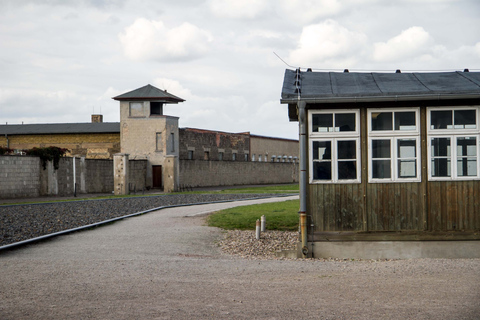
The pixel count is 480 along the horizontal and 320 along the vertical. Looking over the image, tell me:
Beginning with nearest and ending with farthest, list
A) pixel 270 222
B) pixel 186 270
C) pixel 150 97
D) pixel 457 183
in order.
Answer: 1. pixel 186 270
2. pixel 457 183
3. pixel 270 222
4. pixel 150 97

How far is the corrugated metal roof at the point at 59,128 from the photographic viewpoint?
5152 centimetres

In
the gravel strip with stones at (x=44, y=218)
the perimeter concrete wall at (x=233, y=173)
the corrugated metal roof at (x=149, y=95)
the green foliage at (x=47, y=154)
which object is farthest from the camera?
the perimeter concrete wall at (x=233, y=173)

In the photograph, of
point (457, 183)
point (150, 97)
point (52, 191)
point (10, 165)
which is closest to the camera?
point (457, 183)

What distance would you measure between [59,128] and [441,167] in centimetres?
4705

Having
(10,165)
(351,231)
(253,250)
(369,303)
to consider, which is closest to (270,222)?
(253,250)

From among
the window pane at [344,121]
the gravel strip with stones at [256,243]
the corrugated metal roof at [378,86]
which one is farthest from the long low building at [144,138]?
the window pane at [344,121]

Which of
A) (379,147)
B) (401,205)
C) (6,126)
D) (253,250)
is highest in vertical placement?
(6,126)

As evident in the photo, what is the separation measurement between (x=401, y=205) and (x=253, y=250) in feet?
10.9

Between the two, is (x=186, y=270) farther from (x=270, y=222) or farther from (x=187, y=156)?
(x=187, y=156)

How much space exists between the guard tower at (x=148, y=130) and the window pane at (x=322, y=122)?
3341cm

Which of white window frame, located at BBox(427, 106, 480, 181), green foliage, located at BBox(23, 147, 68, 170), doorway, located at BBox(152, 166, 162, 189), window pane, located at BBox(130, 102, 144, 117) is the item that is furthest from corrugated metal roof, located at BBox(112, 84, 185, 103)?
white window frame, located at BBox(427, 106, 480, 181)

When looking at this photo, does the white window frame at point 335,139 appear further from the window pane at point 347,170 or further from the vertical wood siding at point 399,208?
the vertical wood siding at point 399,208

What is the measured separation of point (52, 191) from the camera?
35.7m

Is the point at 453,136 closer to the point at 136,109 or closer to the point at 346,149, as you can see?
the point at 346,149
